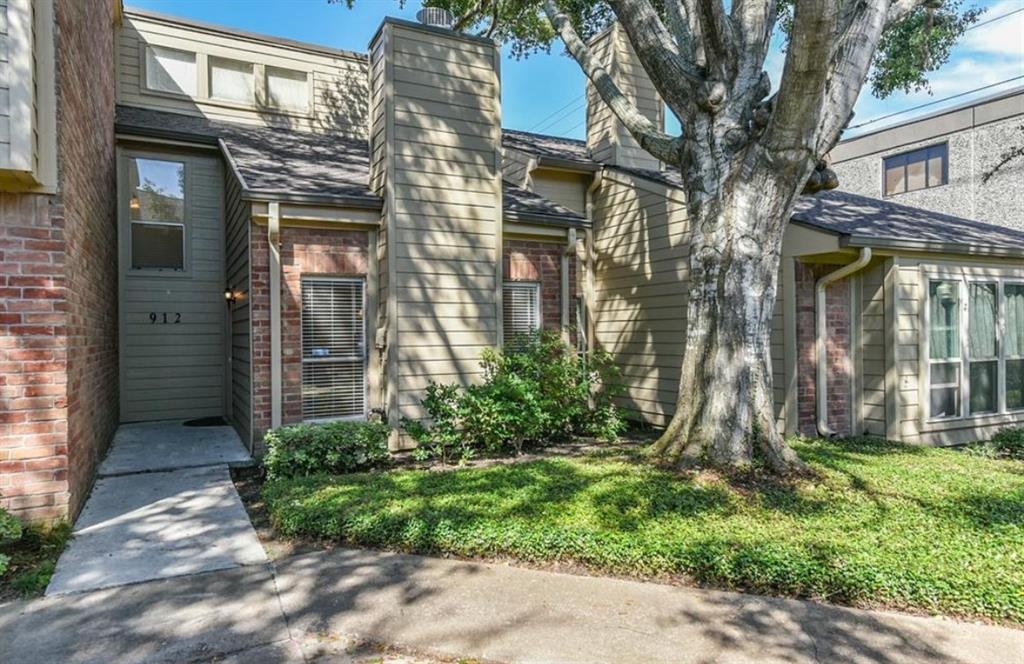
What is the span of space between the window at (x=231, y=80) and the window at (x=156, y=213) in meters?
1.97

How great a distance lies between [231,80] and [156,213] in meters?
3.03

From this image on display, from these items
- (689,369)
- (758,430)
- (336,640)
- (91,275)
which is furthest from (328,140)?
(336,640)

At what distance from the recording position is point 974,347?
803cm

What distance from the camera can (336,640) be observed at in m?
2.88

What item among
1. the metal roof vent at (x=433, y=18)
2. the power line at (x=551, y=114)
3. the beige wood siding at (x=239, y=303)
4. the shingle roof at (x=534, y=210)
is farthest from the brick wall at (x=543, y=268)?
the power line at (x=551, y=114)

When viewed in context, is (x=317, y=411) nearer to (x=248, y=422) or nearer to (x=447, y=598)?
(x=248, y=422)

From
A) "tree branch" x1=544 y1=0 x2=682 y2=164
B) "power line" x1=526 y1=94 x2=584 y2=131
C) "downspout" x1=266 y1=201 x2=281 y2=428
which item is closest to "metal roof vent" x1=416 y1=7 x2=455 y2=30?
"tree branch" x1=544 y1=0 x2=682 y2=164

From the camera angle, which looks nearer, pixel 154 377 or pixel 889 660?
pixel 889 660

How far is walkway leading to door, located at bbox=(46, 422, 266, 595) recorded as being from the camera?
368cm

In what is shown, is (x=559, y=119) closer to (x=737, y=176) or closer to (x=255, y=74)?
(x=255, y=74)

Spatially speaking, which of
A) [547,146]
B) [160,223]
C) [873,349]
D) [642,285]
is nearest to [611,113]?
[547,146]

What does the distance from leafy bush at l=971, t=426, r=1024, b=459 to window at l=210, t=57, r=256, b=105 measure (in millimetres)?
12415

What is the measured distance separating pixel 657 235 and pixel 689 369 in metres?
3.45

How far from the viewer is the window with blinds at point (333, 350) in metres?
6.86
